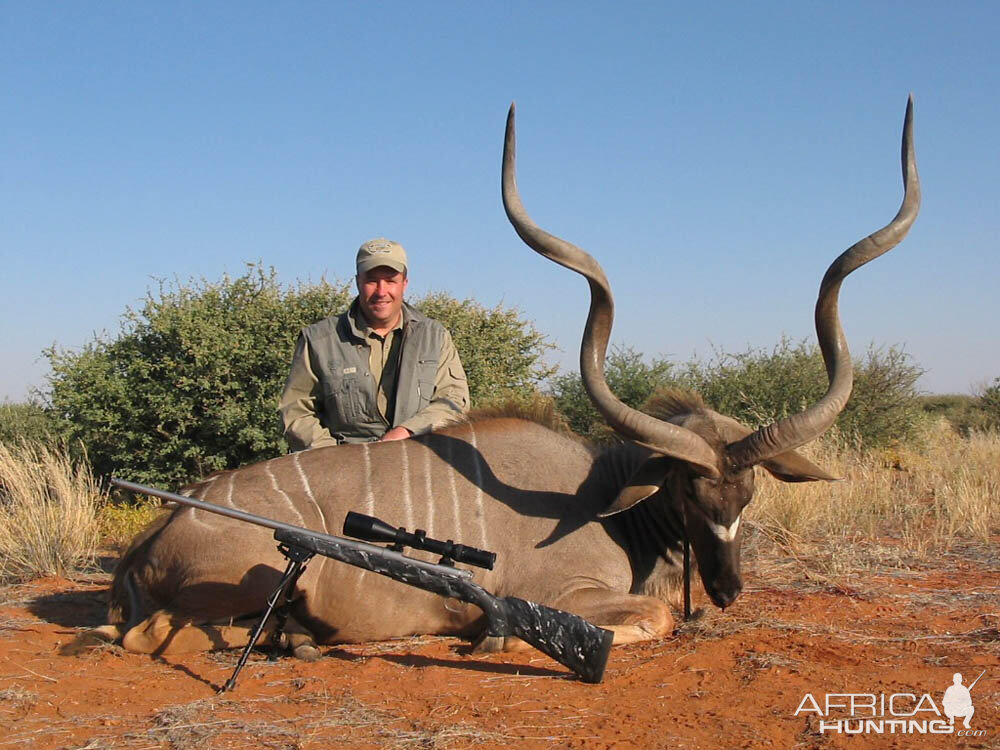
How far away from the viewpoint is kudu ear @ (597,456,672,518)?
4316mm

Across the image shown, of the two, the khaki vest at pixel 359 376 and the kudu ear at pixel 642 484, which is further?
the khaki vest at pixel 359 376

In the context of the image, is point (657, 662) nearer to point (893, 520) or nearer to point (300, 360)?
point (300, 360)

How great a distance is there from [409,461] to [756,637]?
1827 mm

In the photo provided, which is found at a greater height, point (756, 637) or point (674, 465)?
point (674, 465)

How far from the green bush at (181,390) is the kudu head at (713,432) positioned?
519cm

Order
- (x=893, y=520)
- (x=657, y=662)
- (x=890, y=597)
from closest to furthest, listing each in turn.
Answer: (x=657, y=662)
(x=890, y=597)
(x=893, y=520)

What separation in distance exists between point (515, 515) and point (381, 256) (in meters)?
1.91

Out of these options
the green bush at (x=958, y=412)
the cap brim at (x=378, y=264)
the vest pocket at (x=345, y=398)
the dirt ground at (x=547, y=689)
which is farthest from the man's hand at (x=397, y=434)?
the green bush at (x=958, y=412)

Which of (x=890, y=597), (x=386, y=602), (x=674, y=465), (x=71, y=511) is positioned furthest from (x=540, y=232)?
(x=71, y=511)

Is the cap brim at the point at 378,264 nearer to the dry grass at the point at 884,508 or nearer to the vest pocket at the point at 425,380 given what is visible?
the vest pocket at the point at 425,380

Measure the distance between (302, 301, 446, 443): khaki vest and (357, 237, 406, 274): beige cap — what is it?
12.7 inches

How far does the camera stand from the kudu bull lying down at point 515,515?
14.0ft

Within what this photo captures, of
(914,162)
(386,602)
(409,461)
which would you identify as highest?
(914,162)

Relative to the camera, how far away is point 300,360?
568 centimetres
